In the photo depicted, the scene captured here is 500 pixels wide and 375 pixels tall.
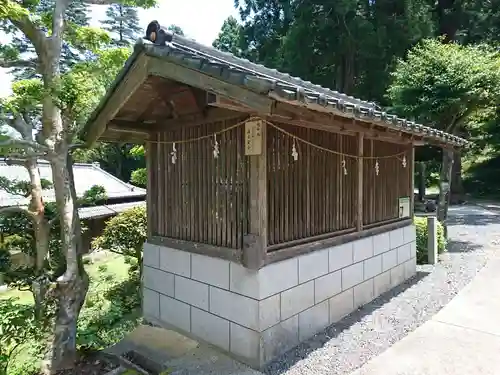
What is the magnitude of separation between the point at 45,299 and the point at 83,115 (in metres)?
2.53

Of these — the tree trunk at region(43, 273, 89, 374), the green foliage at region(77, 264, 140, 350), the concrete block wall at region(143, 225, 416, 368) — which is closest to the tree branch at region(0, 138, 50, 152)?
the tree trunk at region(43, 273, 89, 374)

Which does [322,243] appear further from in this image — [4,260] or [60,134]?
[4,260]

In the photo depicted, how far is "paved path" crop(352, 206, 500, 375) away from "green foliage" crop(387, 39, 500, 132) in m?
5.76

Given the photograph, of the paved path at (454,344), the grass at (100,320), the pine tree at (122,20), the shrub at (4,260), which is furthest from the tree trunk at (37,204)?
the pine tree at (122,20)

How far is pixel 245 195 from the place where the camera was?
4.04 m

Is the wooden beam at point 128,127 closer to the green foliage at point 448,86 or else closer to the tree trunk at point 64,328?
the tree trunk at point 64,328

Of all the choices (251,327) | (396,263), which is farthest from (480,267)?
(251,327)

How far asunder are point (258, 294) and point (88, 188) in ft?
39.2

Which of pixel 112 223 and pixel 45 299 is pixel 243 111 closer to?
pixel 45 299

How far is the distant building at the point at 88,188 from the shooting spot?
42.5 ft

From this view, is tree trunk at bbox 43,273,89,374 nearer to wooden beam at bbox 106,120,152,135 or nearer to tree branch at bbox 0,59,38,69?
wooden beam at bbox 106,120,152,135

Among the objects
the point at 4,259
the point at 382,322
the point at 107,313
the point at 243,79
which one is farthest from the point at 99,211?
the point at 243,79

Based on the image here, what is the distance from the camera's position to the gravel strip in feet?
13.0

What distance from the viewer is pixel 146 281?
17.8 feet
